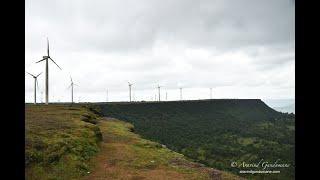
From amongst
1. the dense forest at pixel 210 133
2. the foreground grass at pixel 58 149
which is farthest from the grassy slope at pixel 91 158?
the dense forest at pixel 210 133

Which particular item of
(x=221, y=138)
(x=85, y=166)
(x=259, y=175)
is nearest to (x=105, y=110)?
(x=221, y=138)

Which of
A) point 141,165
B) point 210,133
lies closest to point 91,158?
point 141,165

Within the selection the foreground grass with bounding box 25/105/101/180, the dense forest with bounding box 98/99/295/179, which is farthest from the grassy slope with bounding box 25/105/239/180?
the dense forest with bounding box 98/99/295/179

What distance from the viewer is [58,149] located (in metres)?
38.1

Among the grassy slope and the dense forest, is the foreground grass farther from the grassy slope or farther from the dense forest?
the dense forest

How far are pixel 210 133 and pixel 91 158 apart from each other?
77967 mm

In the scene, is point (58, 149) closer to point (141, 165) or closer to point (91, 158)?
point (91, 158)

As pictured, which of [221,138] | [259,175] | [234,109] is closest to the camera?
[259,175]

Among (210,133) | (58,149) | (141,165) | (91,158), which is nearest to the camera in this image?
(58,149)

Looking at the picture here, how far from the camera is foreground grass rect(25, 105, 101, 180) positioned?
111 ft

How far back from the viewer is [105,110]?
426ft
